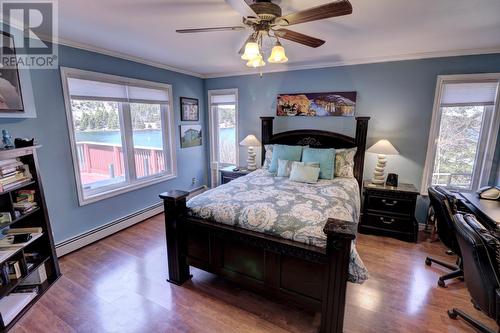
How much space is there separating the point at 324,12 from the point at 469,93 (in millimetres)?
2838

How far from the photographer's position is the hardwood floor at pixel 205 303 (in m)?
1.85

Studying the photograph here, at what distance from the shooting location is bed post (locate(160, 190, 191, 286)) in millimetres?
2209

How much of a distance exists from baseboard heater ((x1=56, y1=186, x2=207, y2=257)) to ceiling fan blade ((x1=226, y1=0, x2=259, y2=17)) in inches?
123

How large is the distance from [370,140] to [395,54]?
119 centimetres

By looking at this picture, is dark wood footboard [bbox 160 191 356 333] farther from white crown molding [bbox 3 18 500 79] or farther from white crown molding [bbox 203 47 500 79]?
white crown molding [bbox 203 47 500 79]

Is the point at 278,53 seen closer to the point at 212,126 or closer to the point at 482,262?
the point at 482,262

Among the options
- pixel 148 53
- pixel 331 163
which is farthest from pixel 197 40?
pixel 331 163

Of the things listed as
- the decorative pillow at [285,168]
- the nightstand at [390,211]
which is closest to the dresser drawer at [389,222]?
the nightstand at [390,211]

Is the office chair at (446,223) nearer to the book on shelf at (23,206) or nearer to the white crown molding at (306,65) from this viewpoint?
the white crown molding at (306,65)

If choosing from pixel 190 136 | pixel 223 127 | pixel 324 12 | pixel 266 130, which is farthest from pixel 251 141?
pixel 324 12

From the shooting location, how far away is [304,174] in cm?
310

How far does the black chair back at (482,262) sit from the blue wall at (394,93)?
1.95 meters

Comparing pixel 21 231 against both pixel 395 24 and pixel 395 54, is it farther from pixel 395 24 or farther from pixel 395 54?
pixel 395 54

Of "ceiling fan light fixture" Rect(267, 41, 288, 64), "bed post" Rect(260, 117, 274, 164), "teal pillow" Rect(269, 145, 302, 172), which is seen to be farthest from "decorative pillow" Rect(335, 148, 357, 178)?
"ceiling fan light fixture" Rect(267, 41, 288, 64)
